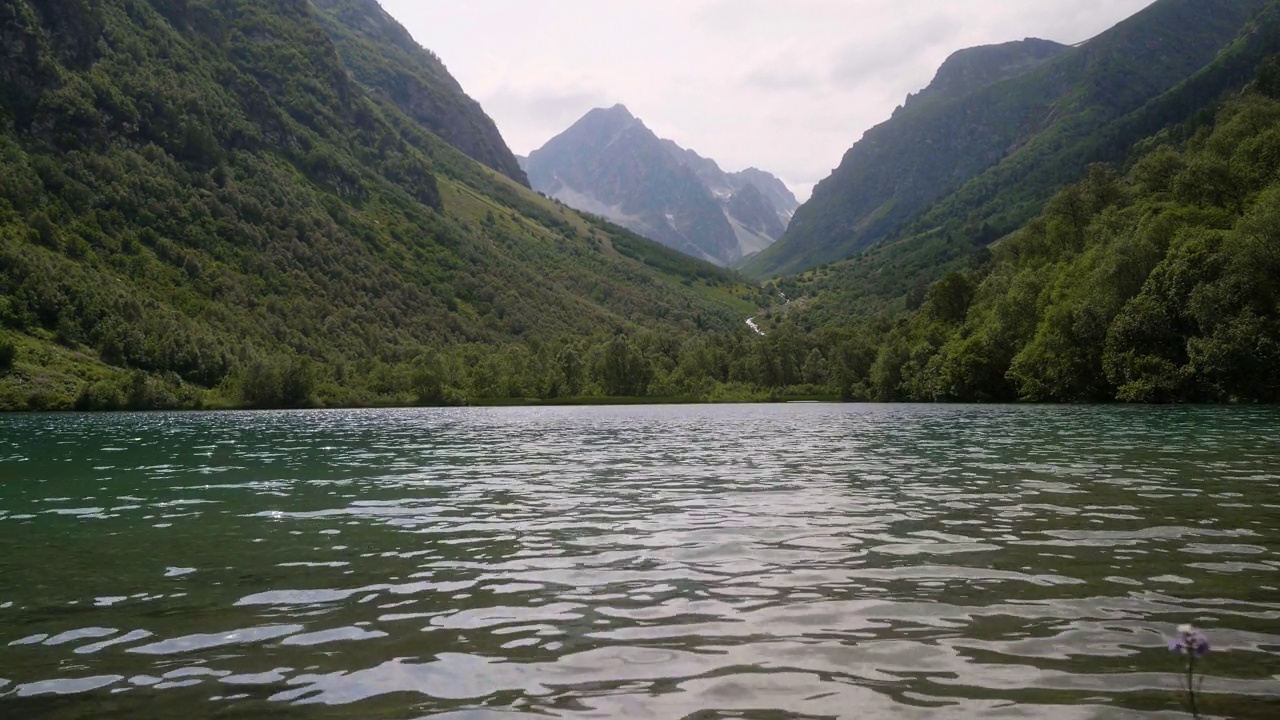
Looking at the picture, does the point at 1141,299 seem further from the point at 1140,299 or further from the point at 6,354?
the point at 6,354

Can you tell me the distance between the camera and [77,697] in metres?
10.1

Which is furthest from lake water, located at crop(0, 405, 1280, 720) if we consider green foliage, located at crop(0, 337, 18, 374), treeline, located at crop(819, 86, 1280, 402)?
green foliage, located at crop(0, 337, 18, 374)

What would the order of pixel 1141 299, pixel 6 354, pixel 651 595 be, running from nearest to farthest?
pixel 651 595
pixel 1141 299
pixel 6 354

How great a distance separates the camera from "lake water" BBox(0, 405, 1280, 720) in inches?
390

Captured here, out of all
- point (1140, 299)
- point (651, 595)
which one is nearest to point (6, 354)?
point (1140, 299)

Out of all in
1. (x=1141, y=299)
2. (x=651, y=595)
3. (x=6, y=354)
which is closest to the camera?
(x=651, y=595)

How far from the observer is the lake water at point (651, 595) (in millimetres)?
9898

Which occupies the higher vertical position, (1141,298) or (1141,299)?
(1141,298)

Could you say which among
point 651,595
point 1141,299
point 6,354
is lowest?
point 651,595

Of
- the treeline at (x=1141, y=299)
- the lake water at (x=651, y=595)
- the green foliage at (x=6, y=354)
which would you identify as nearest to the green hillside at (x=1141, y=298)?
the treeline at (x=1141, y=299)

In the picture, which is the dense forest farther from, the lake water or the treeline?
the lake water

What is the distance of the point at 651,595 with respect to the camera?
14.9m

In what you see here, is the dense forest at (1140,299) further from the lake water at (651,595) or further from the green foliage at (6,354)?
the green foliage at (6,354)

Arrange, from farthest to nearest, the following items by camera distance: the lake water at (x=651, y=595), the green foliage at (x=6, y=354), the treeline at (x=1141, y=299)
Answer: the green foliage at (x=6, y=354) < the treeline at (x=1141, y=299) < the lake water at (x=651, y=595)
